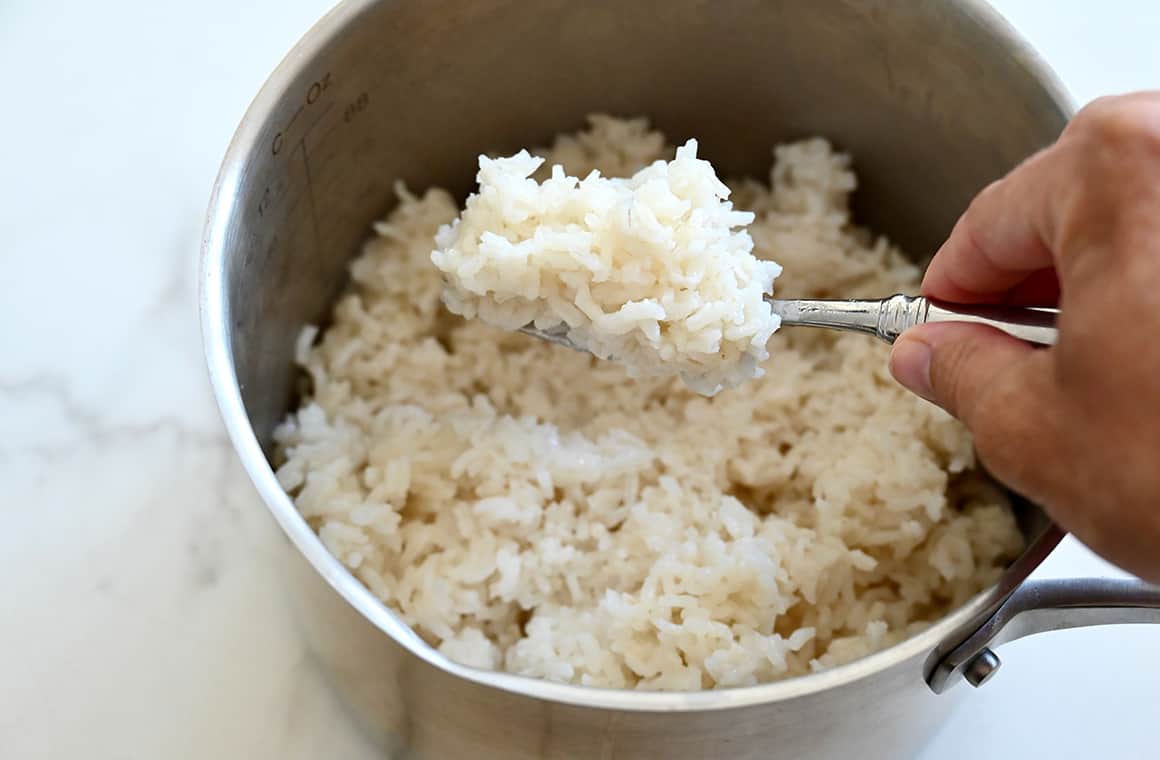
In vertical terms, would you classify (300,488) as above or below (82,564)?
above

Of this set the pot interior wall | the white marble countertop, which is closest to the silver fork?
the pot interior wall

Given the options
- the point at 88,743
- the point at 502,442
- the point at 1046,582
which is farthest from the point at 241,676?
the point at 1046,582

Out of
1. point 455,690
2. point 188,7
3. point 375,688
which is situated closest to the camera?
point 455,690

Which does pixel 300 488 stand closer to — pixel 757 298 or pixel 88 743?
pixel 88 743

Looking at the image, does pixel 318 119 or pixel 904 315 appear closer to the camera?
pixel 904 315

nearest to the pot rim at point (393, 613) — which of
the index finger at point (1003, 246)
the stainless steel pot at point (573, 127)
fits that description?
the stainless steel pot at point (573, 127)

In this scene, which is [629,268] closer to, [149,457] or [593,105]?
[593,105]

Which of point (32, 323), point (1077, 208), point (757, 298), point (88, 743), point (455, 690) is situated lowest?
point (88, 743)

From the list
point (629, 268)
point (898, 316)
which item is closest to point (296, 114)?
point (629, 268)
